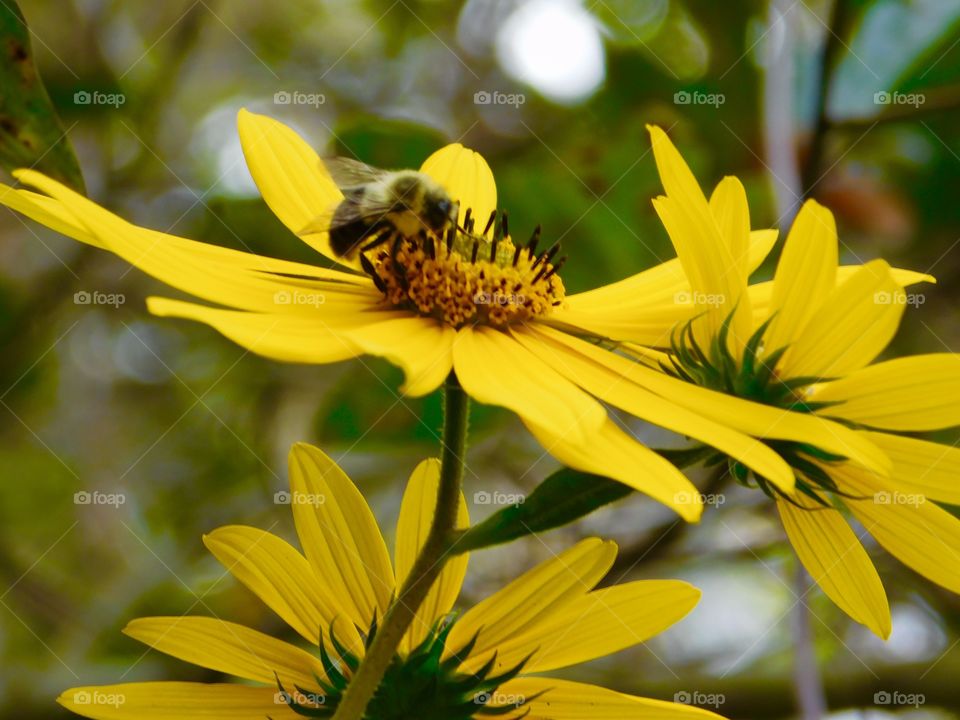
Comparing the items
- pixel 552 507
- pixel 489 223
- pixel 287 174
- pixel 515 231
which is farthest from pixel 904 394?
pixel 515 231

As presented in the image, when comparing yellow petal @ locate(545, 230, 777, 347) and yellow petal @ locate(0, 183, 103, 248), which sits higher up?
yellow petal @ locate(545, 230, 777, 347)

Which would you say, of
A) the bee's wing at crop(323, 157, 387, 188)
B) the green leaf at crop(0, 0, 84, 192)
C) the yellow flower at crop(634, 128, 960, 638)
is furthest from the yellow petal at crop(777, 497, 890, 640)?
the green leaf at crop(0, 0, 84, 192)

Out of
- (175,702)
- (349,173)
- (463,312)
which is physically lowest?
(175,702)

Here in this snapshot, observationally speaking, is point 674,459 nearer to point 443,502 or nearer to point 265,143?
point 443,502

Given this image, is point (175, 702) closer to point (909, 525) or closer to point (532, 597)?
point (532, 597)

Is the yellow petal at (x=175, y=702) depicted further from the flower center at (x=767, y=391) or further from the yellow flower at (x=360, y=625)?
the flower center at (x=767, y=391)

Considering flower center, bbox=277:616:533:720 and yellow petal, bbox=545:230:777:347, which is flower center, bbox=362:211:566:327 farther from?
flower center, bbox=277:616:533:720

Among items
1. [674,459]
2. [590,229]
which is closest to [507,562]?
[590,229]

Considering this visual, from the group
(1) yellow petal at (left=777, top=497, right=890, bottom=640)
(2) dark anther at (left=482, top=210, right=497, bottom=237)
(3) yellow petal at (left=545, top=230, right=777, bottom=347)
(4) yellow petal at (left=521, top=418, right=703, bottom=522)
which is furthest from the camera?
(2) dark anther at (left=482, top=210, right=497, bottom=237)
